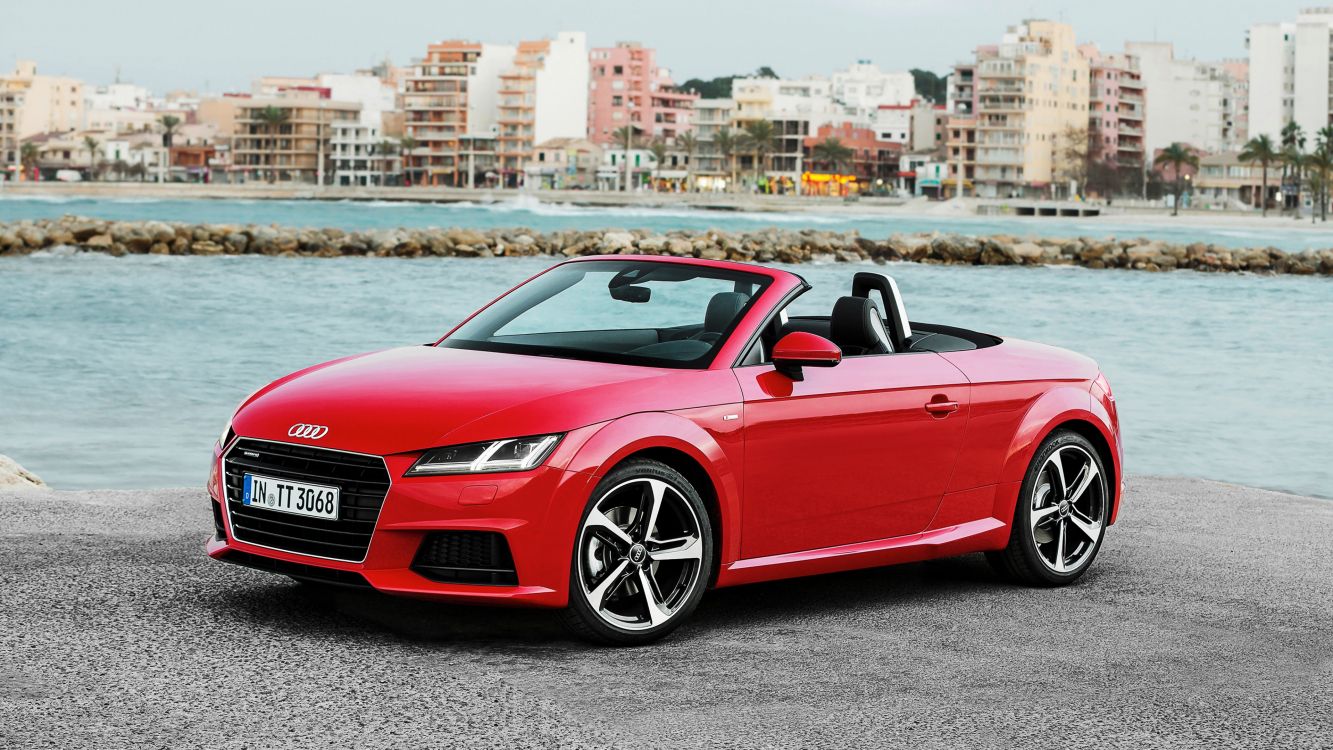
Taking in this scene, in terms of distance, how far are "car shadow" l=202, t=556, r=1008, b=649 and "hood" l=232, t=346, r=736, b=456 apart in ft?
1.99

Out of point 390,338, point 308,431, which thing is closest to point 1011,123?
point 390,338

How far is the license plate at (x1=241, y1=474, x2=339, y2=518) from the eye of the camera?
604 cm

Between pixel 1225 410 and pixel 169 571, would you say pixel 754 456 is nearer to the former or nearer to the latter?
pixel 169 571

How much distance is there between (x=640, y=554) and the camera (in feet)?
20.5

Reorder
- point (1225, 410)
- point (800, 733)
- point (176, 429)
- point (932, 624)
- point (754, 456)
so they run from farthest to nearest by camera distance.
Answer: point (1225, 410)
point (176, 429)
point (932, 624)
point (754, 456)
point (800, 733)

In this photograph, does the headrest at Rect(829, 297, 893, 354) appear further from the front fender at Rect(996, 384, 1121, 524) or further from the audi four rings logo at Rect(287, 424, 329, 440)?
the audi four rings logo at Rect(287, 424, 329, 440)

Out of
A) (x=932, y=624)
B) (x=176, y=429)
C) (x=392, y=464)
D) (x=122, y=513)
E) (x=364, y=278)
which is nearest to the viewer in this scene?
(x=392, y=464)

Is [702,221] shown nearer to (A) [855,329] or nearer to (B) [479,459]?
(A) [855,329]

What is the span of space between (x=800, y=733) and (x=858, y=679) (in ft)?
2.59

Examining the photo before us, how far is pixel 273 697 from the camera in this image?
212 inches

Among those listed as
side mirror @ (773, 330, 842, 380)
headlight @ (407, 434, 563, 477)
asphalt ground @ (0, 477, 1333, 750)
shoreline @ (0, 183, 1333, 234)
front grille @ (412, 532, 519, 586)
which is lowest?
asphalt ground @ (0, 477, 1333, 750)

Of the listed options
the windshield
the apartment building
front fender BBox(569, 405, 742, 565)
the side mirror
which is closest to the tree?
the apartment building

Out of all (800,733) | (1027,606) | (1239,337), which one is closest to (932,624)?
(1027,606)

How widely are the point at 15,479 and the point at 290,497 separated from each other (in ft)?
16.8
